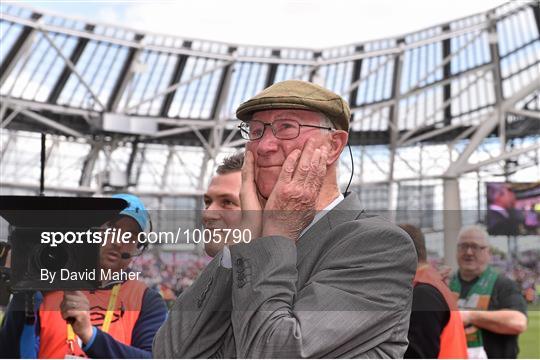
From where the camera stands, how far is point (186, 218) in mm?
2045

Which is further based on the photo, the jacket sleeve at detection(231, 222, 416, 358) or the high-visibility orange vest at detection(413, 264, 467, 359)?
the high-visibility orange vest at detection(413, 264, 467, 359)

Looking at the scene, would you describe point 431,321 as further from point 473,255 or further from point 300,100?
point 300,100

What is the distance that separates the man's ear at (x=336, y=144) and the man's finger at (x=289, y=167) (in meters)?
0.08

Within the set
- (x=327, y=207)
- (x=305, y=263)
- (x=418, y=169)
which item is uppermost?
(x=418, y=169)

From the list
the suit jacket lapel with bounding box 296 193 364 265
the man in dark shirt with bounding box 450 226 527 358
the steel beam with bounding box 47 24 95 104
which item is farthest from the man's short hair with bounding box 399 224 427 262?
the steel beam with bounding box 47 24 95 104

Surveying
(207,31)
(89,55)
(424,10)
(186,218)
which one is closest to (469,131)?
(424,10)

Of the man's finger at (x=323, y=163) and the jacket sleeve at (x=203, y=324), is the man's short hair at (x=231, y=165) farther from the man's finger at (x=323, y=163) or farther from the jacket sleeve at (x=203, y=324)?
the man's finger at (x=323, y=163)

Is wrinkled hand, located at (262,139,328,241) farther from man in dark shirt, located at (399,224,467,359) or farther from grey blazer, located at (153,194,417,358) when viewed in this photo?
man in dark shirt, located at (399,224,467,359)

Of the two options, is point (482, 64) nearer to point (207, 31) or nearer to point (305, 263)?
point (207, 31)

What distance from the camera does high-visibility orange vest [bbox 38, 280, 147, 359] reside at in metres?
2.46

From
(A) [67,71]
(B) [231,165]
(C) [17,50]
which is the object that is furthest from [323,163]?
(A) [67,71]

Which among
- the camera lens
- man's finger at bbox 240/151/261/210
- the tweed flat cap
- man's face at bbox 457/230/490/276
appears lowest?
the camera lens

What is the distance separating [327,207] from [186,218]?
24.2 inches

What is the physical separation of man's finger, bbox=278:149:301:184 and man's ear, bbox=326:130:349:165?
0.08 m
